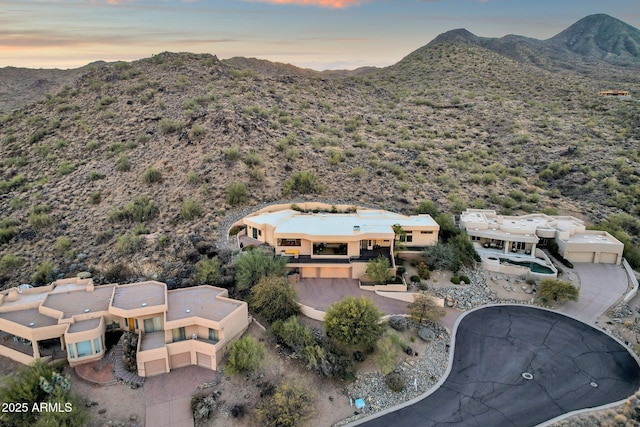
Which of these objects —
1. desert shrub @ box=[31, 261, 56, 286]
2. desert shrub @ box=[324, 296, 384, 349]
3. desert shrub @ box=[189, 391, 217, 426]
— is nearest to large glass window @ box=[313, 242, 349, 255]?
desert shrub @ box=[324, 296, 384, 349]

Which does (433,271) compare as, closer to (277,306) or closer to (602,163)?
(277,306)

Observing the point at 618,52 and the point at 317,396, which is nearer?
the point at 317,396

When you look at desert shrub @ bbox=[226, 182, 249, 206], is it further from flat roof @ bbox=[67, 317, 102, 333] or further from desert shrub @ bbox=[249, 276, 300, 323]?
flat roof @ bbox=[67, 317, 102, 333]

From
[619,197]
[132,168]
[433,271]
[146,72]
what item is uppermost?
[146,72]

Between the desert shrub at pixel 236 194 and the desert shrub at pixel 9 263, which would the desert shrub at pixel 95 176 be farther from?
the desert shrub at pixel 236 194

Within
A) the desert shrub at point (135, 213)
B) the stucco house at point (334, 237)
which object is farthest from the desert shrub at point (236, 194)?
the desert shrub at point (135, 213)

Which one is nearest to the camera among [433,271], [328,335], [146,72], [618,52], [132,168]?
[328,335]

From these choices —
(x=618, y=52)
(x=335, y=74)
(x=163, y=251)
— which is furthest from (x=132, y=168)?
(x=618, y=52)
